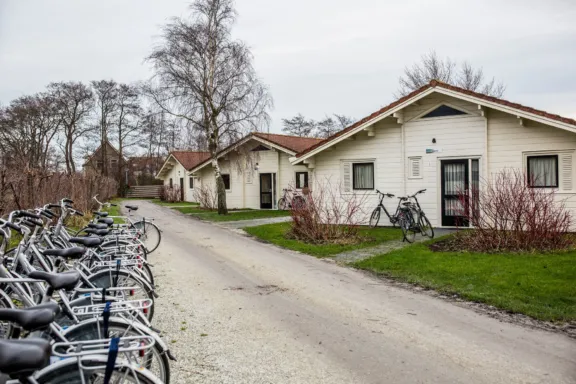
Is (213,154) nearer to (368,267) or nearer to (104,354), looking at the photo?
(368,267)

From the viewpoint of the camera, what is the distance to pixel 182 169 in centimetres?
3834

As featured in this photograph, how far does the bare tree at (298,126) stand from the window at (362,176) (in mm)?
34302

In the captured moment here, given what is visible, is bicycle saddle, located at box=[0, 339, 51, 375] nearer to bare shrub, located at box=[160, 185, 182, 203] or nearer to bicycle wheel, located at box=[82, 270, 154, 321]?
bicycle wheel, located at box=[82, 270, 154, 321]

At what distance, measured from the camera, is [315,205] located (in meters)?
12.3

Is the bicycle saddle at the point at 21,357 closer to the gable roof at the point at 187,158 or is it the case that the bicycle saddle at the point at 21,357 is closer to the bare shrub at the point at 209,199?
the bare shrub at the point at 209,199

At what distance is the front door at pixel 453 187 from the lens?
45.8 feet

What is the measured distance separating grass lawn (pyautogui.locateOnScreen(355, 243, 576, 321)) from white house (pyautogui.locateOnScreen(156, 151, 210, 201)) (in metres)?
28.1

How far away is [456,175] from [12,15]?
1180 cm

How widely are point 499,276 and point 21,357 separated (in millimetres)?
7271

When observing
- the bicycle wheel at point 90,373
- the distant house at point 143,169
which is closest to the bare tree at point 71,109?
the distant house at point 143,169

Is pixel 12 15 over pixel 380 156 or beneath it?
over

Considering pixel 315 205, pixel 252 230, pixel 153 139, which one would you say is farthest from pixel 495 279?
pixel 153 139

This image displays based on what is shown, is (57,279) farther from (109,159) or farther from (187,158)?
(109,159)

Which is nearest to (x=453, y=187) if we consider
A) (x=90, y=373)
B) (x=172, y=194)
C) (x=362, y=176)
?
(x=362, y=176)
